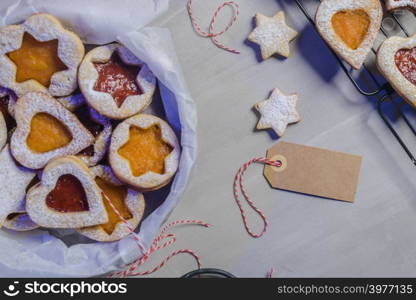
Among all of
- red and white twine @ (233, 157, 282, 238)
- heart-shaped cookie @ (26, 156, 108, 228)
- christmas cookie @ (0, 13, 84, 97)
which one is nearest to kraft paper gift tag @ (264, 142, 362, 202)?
red and white twine @ (233, 157, 282, 238)

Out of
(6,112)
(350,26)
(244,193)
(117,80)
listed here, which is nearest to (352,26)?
(350,26)

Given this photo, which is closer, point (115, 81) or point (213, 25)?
point (115, 81)

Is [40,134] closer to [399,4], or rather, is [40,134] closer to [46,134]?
[46,134]

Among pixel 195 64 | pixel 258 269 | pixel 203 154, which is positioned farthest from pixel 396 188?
pixel 195 64

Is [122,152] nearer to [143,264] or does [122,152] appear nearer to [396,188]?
[143,264]

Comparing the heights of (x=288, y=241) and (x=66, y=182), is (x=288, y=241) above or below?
below

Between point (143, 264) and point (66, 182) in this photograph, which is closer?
point (66, 182)

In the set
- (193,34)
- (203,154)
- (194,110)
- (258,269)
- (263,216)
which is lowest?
(258,269)

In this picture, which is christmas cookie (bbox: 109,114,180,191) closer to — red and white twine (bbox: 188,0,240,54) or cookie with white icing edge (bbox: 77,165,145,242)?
cookie with white icing edge (bbox: 77,165,145,242)
